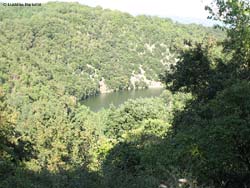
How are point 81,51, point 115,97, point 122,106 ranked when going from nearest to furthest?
point 122,106, point 115,97, point 81,51

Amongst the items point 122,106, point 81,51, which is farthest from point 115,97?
point 122,106

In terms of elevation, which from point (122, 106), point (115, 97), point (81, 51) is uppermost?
point (122, 106)

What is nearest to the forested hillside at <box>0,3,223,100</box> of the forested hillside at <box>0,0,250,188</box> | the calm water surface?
the forested hillside at <box>0,0,250,188</box>

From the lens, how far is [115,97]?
144 meters

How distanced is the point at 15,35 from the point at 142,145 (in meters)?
129

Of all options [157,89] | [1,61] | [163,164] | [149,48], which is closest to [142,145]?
[163,164]

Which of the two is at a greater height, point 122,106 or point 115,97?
point 122,106

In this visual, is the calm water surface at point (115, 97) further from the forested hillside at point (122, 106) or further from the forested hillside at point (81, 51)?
the forested hillside at point (122, 106)

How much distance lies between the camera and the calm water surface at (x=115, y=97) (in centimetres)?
12835

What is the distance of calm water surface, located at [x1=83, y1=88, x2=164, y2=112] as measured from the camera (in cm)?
12835

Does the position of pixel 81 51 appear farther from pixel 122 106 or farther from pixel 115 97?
pixel 122 106

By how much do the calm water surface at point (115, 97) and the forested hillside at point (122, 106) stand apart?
168 inches

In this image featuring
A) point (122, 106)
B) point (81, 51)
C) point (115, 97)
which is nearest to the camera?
point (122, 106)

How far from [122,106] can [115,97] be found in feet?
264
